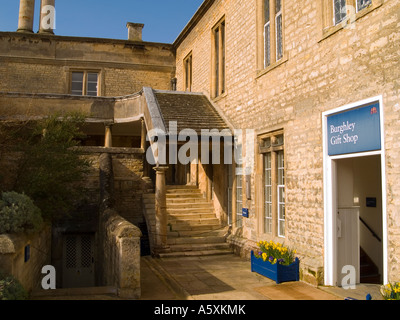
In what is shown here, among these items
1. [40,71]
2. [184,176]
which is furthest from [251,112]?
[40,71]

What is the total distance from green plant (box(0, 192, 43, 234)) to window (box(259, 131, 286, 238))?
16.7 feet

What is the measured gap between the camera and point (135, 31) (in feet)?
68.1

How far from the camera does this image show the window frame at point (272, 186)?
8.66 metres

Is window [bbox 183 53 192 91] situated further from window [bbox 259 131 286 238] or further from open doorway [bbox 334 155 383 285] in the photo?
open doorway [bbox 334 155 383 285]

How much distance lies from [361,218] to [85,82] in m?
15.1

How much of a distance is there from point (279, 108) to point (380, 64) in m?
2.96

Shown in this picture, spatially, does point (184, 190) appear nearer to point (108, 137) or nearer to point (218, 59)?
point (108, 137)

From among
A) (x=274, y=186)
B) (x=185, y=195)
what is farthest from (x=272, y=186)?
(x=185, y=195)

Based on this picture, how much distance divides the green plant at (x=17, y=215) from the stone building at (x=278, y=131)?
3761 millimetres

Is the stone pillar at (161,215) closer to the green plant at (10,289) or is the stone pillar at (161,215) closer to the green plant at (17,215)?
the green plant at (17,215)

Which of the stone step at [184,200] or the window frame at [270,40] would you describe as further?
the stone step at [184,200]

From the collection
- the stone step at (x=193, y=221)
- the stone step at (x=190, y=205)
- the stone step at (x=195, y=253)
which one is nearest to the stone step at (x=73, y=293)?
the stone step at (x=195, y=253)

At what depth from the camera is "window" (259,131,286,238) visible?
866 centimetres

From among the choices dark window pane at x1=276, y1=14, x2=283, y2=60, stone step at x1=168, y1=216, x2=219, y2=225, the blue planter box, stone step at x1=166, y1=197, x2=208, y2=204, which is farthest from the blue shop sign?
stone step at x1=166, y1=197, x2=208, y2=204
